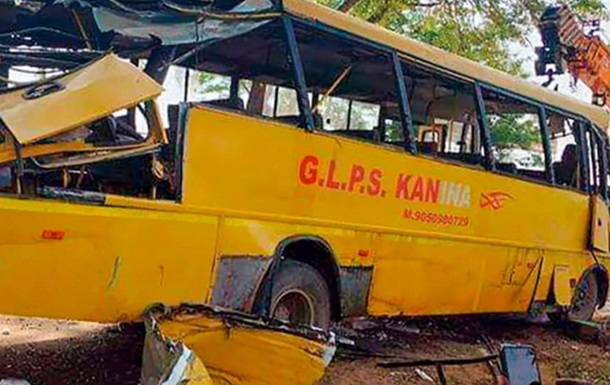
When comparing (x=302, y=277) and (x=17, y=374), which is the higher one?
(x=302, y=277)

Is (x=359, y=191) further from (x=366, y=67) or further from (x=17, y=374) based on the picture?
(x=17, y=374)

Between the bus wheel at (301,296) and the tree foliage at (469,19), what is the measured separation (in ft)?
27.6

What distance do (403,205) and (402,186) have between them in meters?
0.17

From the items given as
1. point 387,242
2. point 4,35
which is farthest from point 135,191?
point 387,242

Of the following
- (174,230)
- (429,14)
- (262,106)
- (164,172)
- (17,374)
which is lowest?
(17,374)

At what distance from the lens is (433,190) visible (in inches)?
280

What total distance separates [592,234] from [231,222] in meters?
5.95

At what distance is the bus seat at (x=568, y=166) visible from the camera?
9406mm

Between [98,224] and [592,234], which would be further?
[592,234]

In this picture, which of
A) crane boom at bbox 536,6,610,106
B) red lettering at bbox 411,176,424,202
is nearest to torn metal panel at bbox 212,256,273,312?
red lettering at bbox 411,176,424,202

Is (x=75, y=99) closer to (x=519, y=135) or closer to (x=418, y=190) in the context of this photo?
(x=418, y=190)

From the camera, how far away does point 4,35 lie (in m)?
5.93

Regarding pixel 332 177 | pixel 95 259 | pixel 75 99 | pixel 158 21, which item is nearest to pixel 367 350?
pixel 332 177

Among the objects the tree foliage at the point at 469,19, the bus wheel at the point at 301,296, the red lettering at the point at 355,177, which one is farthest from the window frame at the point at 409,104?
the tree foliage at the point at 469,19
